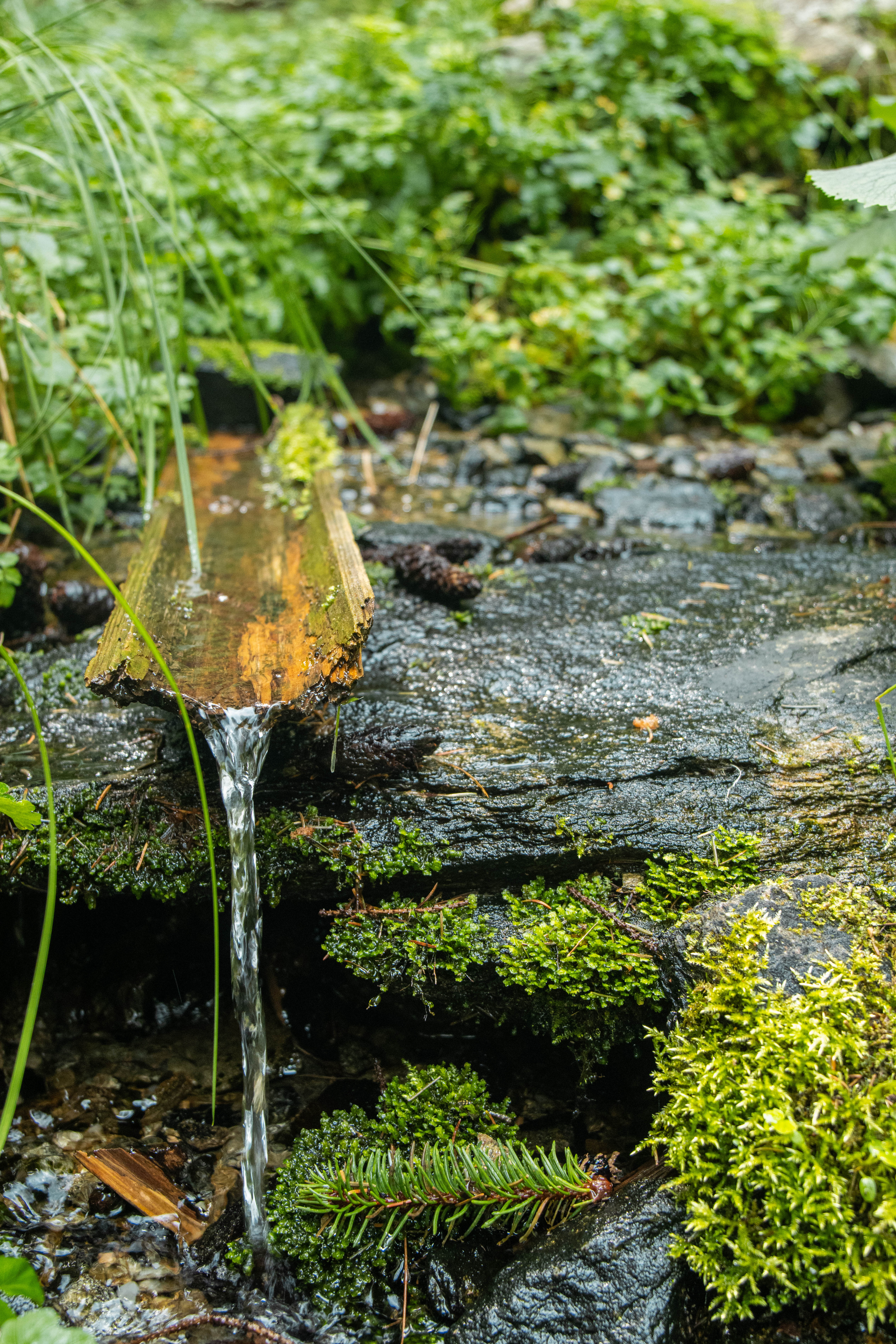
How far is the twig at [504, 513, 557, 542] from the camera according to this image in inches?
155

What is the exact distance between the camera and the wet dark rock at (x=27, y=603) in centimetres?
328

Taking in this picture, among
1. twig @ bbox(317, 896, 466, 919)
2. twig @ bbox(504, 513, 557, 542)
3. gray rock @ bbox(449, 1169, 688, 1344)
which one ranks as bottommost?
gray rock @ bbox(449, 1169, 688, 1344)

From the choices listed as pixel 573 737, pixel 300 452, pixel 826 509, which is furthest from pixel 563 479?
pixel 573 737

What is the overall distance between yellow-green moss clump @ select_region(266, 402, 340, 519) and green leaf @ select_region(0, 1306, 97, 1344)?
2.37m

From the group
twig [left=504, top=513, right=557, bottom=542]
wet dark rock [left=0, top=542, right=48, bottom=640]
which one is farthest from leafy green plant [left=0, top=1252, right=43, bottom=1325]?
twig [left=504, top=513, right=557, bottom=542]

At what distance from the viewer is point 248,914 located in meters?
2.17

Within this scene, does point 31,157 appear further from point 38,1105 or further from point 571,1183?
point 571,1183

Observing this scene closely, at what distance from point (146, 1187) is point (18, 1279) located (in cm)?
62

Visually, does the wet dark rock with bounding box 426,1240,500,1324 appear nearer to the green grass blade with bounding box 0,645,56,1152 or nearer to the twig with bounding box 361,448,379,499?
the green grass blade with bounding box 0,645,56,1152

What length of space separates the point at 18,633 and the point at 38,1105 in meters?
1.70

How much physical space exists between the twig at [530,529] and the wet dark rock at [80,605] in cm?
175

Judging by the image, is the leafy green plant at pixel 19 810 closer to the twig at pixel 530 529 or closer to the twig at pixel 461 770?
the twig at pixel 461 770

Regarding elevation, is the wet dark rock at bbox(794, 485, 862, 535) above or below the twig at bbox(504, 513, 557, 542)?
below

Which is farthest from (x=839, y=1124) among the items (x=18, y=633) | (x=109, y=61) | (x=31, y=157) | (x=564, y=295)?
(x=31, y=157)
